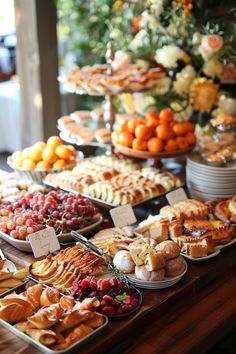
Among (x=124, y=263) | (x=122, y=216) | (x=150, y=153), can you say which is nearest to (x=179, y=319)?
(x=124, y=263)

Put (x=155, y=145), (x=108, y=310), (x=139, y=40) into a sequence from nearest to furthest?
(x=108, y=310), (x=155, y=145), (x=139, y=40)

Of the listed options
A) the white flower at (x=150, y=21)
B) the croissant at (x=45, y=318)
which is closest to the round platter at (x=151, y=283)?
the croissant at (x=45, y=318)

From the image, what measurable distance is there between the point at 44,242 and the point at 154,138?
93 centimetres

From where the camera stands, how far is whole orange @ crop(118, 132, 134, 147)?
8.55ft

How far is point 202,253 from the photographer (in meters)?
1.88

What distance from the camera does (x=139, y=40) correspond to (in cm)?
314

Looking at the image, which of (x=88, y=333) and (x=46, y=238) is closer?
(x=88, y=333)

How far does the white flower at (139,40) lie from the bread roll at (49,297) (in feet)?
6.52

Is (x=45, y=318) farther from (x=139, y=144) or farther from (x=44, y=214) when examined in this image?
(x=139, y=144)

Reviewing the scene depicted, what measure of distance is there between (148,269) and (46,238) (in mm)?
417

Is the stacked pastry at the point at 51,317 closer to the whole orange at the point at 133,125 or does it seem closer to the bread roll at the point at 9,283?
the bread roll at the point at 9,283

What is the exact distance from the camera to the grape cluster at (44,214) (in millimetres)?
1931

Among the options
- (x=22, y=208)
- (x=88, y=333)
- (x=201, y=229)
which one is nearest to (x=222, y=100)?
(x=201, y=229)

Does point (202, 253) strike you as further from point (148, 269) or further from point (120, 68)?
point (120, 68)
